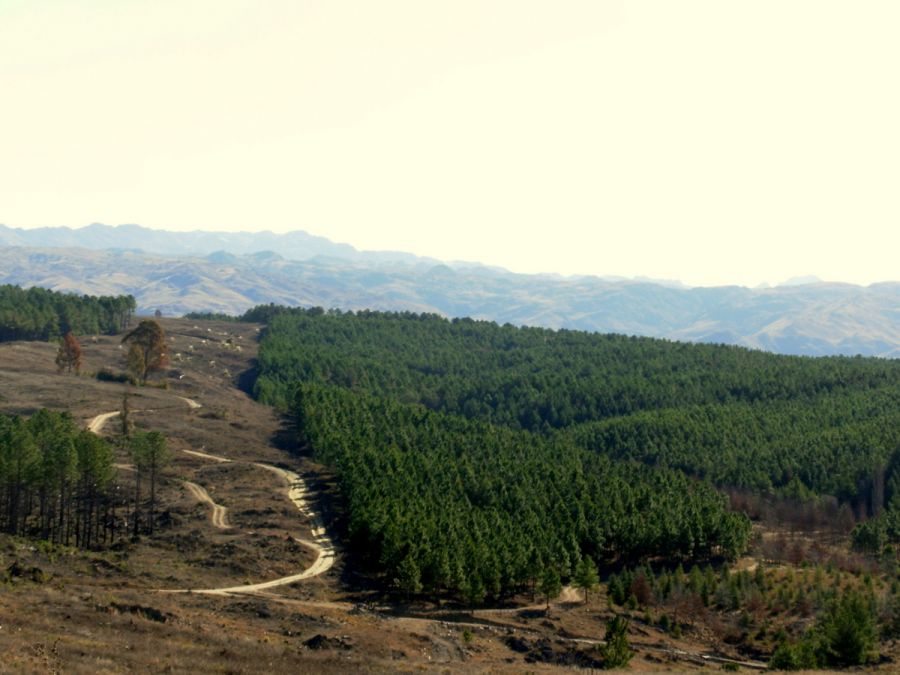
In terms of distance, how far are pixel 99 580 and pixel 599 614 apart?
164 ft

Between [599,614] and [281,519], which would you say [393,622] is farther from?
[281,519]

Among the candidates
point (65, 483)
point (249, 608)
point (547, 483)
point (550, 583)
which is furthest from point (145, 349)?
point (550, 583)

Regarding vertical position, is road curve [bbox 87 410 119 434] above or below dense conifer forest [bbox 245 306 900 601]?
above

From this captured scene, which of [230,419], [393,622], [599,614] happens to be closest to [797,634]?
[599,614]

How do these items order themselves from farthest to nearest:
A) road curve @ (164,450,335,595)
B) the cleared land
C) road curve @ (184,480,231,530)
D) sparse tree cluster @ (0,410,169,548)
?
road curve @ (184,480,231,530) → sparse tree cluster @ (0,410,169,548) → road curve @ (164,450,335,595) → the cleared land

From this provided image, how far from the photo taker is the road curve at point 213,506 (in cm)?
10331

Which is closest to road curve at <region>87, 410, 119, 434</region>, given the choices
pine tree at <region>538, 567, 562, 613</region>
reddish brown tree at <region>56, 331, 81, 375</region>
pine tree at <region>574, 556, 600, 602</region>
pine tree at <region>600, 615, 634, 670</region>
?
reddish brown tree at <region>56, 331, 81, 375</region>

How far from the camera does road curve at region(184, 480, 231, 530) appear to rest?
339ft

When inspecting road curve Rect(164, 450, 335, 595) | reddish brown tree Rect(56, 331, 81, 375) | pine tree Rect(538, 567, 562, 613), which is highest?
reddish brown tree Rect(56, 331, 81, 375)

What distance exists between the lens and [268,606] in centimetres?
7200

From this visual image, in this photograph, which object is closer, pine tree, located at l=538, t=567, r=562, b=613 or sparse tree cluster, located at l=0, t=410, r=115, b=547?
pine tree, located at l=538, t=567, r=562, b=613

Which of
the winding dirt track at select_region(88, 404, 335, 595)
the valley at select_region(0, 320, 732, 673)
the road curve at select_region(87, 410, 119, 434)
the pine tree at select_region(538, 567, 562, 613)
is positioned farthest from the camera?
the road curve at select_region(87, 410, 119, 434)

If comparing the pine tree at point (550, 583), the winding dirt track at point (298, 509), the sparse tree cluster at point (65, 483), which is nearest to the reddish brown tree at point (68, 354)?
the winding dirt track at point (298, 509)

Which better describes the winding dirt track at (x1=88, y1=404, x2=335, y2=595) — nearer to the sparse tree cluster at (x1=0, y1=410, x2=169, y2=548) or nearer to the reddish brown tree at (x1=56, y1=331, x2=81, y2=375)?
the sparse tree cluster at (x1=0, y1=410, x2=169, y2=548)
